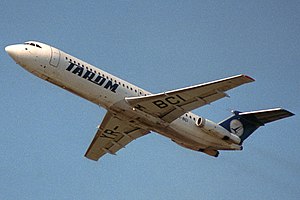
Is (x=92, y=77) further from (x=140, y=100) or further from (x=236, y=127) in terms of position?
(x=236, y=127)

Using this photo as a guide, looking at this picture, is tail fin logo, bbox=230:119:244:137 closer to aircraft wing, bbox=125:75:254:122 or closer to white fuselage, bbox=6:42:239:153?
white fuselage, bbox=6:42:239:153

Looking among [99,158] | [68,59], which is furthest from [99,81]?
[99,158]

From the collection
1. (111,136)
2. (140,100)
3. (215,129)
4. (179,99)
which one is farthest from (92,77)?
(215,129)

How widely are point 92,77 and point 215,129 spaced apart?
397 inches

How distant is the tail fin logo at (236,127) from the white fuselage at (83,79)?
5762 millimetres

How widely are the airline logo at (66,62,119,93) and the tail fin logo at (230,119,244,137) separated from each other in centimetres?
1064

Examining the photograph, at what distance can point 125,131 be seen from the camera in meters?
49.2

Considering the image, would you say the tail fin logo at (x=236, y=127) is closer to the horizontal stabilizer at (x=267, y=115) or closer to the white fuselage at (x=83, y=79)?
the horizontal stabilizer at (x=267, y=115)

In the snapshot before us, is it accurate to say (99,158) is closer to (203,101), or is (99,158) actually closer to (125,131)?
(125,131)

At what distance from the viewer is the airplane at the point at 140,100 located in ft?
140

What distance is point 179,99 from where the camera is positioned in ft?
141

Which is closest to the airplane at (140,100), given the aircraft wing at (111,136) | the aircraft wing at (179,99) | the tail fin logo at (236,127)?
the aircraft wing at (179,99)

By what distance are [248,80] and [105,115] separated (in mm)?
13660

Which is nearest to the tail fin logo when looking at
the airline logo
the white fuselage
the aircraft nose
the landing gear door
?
the white fuselage
